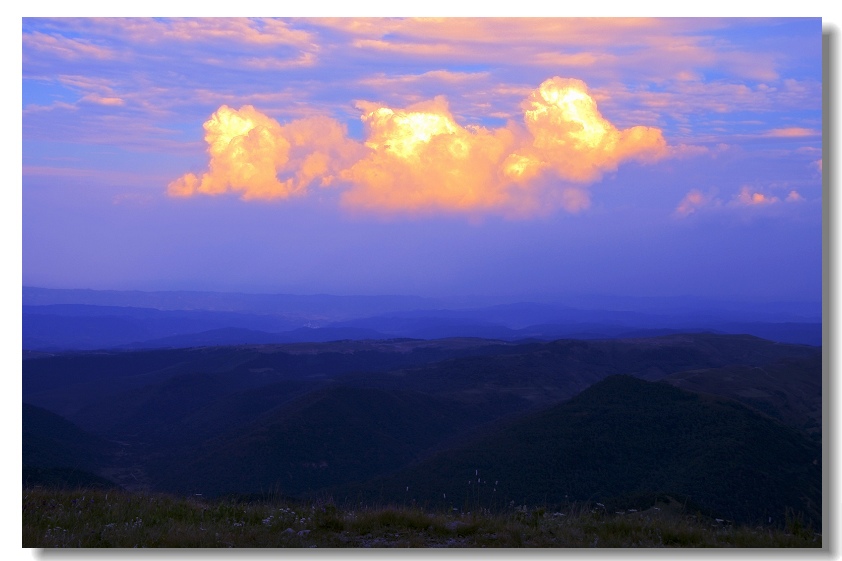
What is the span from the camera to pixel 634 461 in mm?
20766

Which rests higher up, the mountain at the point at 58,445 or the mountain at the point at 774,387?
the mountain at the point at 774,387

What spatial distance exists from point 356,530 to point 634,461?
14403mm

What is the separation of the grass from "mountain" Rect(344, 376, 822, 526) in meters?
7.22

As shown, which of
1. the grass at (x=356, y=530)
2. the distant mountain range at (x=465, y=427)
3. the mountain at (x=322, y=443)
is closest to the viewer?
the grass at (x=356, y=530)

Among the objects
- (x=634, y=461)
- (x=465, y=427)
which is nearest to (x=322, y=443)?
(x=465, y=427)

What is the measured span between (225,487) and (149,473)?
6.00m

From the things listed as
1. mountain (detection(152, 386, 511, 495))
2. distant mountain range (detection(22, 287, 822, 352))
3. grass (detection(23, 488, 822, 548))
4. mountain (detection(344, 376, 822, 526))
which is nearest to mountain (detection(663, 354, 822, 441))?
mountain (detection(344, 376, 822, 526))

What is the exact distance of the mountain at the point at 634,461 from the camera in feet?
55.3

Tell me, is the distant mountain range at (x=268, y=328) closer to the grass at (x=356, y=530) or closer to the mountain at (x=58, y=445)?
the mountain at (x=58, y=445)

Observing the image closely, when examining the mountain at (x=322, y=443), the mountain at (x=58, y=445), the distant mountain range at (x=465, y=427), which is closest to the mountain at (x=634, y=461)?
the distant mountain range at (x=465, y=427)

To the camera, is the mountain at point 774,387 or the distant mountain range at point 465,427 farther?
the mountain at point 774,387

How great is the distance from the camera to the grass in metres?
8.11

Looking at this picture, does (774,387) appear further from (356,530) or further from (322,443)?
(356,530)

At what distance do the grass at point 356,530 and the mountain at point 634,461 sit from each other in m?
7.22
